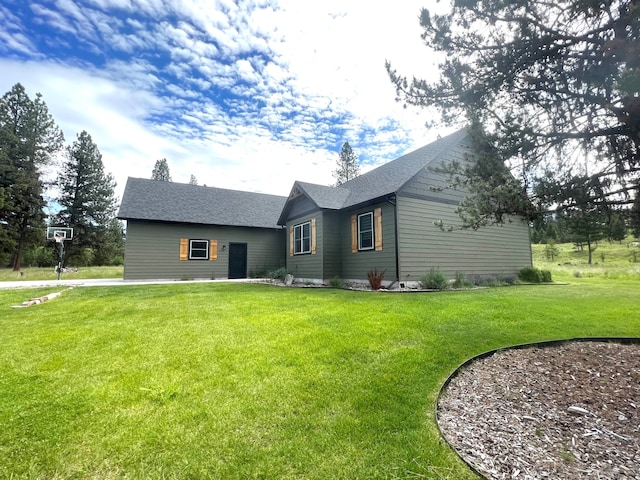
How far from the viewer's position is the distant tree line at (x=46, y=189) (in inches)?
918

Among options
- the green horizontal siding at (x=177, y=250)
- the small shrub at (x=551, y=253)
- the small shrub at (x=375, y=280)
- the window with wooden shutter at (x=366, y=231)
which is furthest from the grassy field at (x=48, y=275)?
the small shrub at (x=551, y=253)

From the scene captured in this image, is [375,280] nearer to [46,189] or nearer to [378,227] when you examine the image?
[378,227]

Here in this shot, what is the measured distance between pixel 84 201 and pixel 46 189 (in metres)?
2.66

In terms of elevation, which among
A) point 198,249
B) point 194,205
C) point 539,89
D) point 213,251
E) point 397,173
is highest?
point 397,173

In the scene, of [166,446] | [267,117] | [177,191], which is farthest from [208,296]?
[177,191]

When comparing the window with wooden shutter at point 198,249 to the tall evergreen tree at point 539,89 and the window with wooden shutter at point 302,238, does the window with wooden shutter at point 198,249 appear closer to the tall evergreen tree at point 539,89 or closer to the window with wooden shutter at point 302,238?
the window with wooden shutter at point 302,238

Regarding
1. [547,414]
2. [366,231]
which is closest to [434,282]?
[366,231]

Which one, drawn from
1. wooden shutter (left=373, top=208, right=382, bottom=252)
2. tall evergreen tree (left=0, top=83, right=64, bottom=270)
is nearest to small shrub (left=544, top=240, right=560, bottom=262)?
wooden shutter (left=373, top=208, right=382, bottom=252)

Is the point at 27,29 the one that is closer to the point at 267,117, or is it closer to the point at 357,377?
the point at 267,117

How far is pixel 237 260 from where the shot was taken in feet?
59.0

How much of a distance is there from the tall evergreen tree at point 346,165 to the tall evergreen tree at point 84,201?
2496 centimetres

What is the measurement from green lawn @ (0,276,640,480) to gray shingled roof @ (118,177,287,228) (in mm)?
10731

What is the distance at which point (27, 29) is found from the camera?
7.78 metres

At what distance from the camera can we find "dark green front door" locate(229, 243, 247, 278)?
17.7 meters
